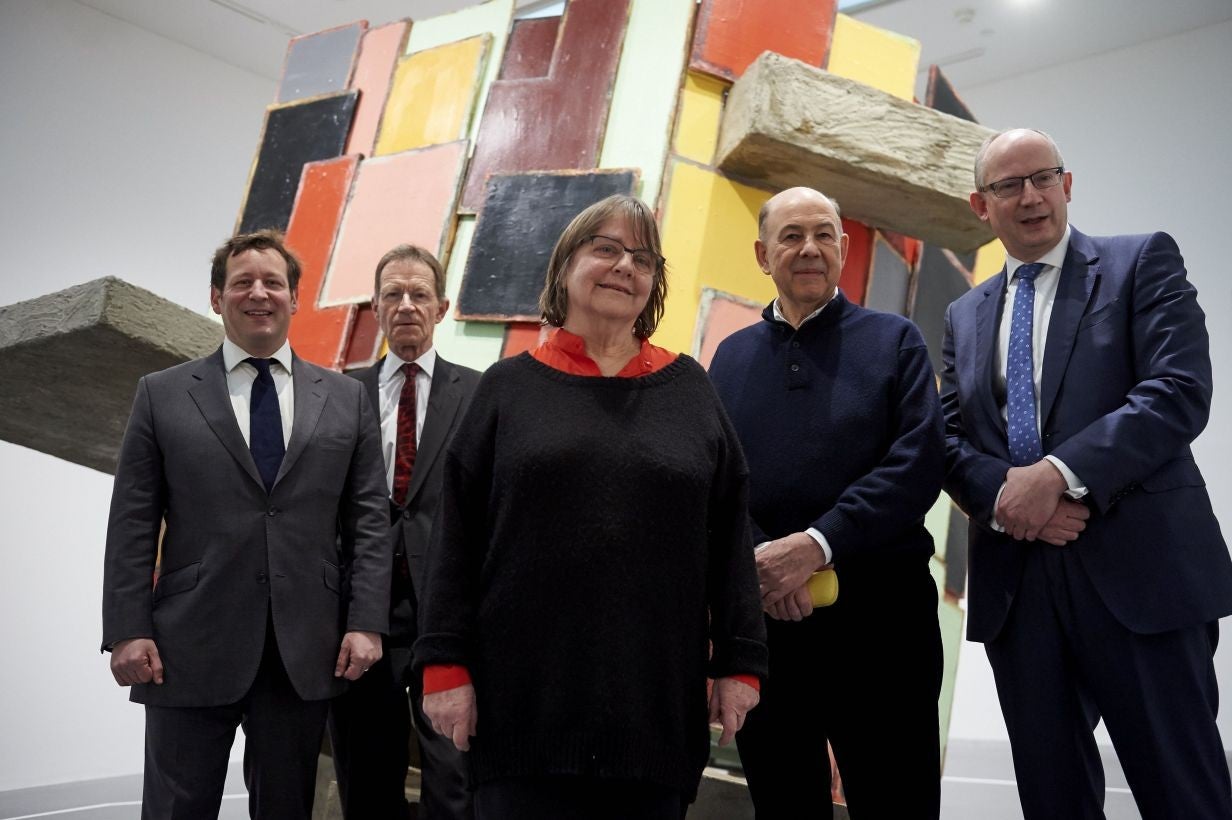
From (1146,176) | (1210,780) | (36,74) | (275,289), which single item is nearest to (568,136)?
(275,289)

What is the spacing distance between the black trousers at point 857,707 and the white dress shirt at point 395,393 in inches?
38.5

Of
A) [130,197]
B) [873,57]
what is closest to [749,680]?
[873,57]

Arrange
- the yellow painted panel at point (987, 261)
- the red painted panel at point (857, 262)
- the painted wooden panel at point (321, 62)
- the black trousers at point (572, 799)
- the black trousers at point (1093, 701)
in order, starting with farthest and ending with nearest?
the painted wooden panel at point (321, 62) → the yellow painted panel at point (987, 261) → the red painted panel at point (857, 262) → the black trousers at point (1093, 701) → the black trousers at point (572, 799)

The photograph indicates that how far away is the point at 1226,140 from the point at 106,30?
5.76 m

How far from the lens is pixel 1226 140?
460 centimetres

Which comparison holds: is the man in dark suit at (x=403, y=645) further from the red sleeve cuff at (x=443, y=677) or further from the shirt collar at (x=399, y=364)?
the red sleeve cuff at (x=443, y=677)

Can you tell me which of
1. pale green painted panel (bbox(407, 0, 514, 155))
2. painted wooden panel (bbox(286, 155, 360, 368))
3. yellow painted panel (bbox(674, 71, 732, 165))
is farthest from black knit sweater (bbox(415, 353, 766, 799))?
pale green painted panel (bbox(407, 0, 514, 155))

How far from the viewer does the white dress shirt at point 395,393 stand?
2314mm

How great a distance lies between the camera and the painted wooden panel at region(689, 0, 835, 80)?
10.7 ft

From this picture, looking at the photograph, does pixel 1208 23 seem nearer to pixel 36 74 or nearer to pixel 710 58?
pixel 710 58

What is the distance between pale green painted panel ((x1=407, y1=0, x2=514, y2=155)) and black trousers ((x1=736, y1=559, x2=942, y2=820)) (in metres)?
2.40

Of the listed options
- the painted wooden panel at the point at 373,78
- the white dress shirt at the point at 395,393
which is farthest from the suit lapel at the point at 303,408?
the painted wooden panel at the point at 373,78

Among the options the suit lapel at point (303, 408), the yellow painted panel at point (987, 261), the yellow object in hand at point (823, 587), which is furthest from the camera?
the yellow painted panel at point (987, 261)

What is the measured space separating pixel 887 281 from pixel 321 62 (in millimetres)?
2471
